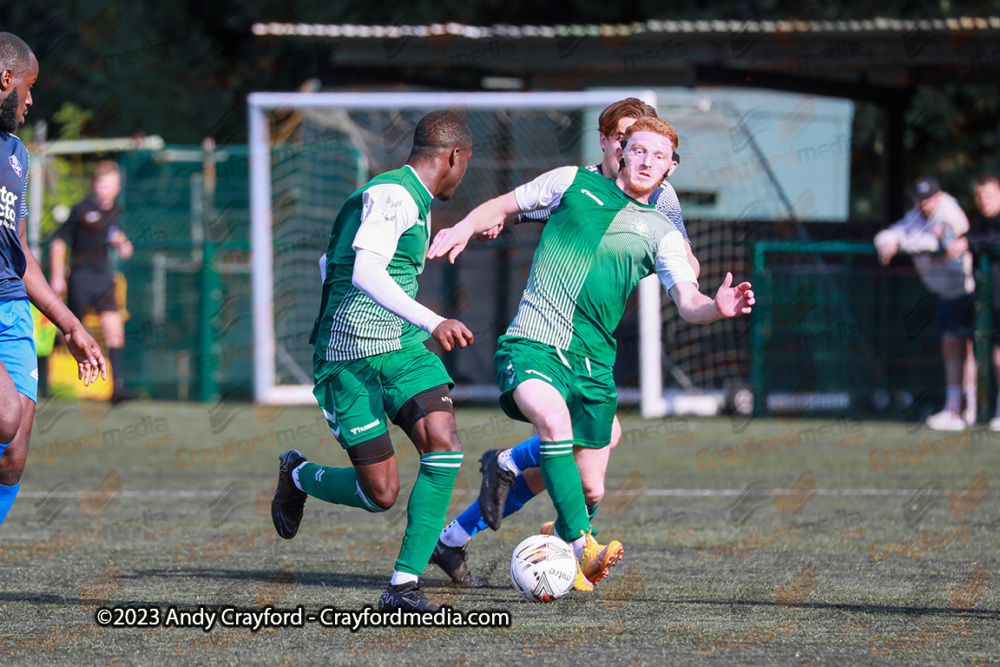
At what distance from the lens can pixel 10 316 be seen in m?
5.25

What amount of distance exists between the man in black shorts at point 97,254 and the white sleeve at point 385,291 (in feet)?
32.0

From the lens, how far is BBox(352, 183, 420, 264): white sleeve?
5281mm

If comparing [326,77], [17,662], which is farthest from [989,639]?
[326,77]

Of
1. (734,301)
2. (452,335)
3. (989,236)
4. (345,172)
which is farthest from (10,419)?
(345,172)

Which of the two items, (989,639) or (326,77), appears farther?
(326,77)

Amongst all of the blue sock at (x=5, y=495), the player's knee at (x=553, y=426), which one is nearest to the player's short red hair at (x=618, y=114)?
the player's knee at (x=553, y=426)

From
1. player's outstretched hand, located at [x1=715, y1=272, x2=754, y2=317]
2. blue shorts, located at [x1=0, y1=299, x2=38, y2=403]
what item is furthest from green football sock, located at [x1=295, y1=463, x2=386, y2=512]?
player's outstretched hand, located at [x1=715, y1=272, x2=754, y2=317]

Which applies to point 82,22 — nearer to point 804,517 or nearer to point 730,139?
point 730,139

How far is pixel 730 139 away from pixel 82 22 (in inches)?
468

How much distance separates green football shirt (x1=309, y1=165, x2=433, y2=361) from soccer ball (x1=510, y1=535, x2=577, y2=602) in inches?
36.2

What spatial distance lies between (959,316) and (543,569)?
9.61 meters

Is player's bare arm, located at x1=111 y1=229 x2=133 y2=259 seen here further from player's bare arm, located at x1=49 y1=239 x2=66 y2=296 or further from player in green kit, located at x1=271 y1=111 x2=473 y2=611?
player in green kit, located at x1=271 y1=111 x2=473 y2=611

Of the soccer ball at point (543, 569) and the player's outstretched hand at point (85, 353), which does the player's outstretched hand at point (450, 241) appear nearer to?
the soccer ball at point (543, 569)

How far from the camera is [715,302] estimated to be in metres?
5.19
